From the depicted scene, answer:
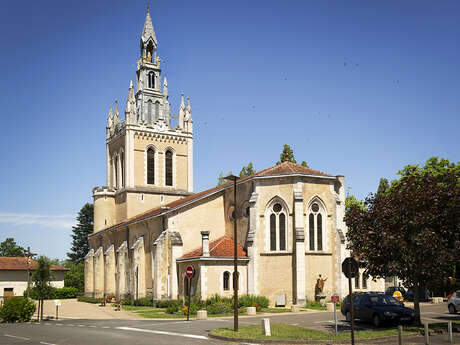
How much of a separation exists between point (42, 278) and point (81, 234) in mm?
61631

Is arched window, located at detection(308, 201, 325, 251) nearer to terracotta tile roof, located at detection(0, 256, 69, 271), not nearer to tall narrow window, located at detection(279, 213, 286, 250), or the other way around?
tall narrow window, located at detection(279, 213, 286, 250)

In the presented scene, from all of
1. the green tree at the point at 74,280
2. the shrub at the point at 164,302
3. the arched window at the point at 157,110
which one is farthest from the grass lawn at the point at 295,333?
the green tree at the point at 74,280

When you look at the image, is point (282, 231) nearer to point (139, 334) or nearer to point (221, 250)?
point (221, 250)

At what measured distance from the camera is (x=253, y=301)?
34656mm

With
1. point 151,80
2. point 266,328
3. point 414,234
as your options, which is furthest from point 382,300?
point 151,80

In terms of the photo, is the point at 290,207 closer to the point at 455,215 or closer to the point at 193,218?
the point at 193,218

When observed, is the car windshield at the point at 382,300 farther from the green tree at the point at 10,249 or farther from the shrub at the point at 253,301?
Result: the green tree at the point at 10,249

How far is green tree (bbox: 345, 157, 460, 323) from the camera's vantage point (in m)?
20.6

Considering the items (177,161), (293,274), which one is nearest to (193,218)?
(293,274)

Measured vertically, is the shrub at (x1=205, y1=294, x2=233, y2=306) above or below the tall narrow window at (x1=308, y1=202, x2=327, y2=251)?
below

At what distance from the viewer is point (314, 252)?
3703 centimetres

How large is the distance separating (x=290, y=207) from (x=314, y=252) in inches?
Result: 142

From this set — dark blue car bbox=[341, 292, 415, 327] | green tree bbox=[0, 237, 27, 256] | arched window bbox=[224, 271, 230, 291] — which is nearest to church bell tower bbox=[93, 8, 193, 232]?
arched window bbox=[224, 271, 230, 291]

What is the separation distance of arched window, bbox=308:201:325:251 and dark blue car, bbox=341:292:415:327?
477 inches
